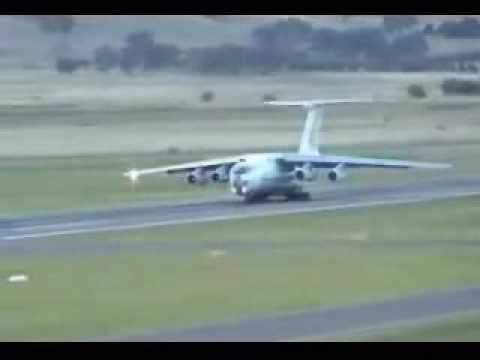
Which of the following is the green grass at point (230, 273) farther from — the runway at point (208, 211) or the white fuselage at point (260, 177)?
the white fuselage at point (260, 177)

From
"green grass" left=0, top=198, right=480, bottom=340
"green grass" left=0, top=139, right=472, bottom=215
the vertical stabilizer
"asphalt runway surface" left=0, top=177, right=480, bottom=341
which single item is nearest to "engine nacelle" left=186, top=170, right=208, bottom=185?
"green grass" left=0, top=139, right=472, bottom=215

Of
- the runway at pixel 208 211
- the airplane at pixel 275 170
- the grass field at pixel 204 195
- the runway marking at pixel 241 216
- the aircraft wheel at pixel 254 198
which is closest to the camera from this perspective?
the grass field at pixel 204 195

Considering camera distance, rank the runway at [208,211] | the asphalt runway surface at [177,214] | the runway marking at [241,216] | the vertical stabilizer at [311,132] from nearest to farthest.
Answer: the asphalt runway surface at [177,214], the runway marking at [241,216], the runway at [208,211], the vertical stabilizer at [311,132]

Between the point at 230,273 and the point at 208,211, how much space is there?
17.0m

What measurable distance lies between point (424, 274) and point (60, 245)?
12713 mm

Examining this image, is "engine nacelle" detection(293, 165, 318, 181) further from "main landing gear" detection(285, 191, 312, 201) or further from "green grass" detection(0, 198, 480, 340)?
"green grass" detection(0, 198, 480, 340)

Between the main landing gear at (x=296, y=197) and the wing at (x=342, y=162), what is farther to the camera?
the main landing gear at (x=296, y=197)

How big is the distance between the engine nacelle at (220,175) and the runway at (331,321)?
91.0 ft

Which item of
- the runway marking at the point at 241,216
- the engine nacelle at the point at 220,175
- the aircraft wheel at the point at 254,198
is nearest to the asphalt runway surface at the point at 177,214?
the runway marking at the point at 241,216

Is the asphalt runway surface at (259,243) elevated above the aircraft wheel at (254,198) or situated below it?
below

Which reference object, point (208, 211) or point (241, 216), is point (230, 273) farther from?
point (208, 211)

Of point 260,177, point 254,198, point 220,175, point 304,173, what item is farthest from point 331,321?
point 220,175

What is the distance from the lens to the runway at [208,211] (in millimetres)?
46688

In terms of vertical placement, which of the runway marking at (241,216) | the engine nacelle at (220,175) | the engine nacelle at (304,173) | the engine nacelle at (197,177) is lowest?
the runway marking at (241,216)
